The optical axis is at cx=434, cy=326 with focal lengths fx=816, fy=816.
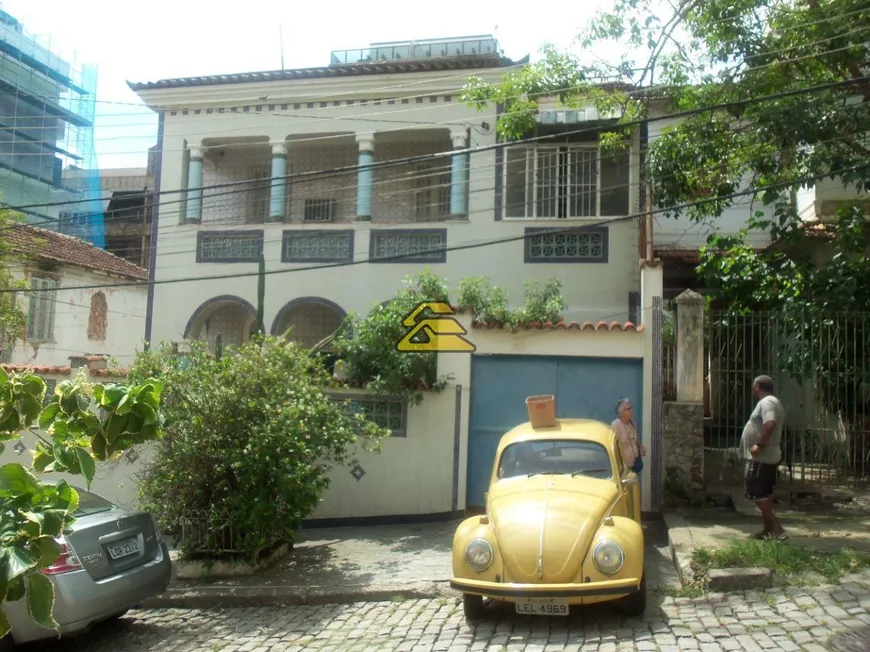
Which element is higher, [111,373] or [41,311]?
[41,311]

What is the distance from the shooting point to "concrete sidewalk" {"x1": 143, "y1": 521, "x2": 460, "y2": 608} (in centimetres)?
776

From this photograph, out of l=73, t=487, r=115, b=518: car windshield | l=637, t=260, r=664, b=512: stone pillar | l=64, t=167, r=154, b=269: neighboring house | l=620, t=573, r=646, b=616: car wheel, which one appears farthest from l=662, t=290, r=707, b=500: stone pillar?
l=64, t=167, r=154, b=269: neighboring house

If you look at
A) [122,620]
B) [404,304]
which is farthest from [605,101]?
[122,620]

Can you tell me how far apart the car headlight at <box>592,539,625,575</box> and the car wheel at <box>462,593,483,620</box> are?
1.05 metres

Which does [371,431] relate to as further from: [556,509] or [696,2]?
[696,2]

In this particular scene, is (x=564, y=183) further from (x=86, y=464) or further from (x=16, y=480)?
(x=16, y=480)

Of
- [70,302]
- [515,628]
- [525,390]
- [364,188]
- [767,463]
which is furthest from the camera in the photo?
[70,302]

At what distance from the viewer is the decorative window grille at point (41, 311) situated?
1933 cm

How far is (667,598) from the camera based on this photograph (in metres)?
6.89

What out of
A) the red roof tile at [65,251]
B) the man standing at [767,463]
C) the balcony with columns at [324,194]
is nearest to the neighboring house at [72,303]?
the red roof tile at [65,251]

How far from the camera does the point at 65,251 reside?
20266 millimetres

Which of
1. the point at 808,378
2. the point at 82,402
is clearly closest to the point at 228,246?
the point at 808,378

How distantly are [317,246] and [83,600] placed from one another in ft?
31.9

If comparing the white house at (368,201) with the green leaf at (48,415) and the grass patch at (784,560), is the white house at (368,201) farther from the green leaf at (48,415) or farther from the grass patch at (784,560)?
the green leaf at (48,415)
